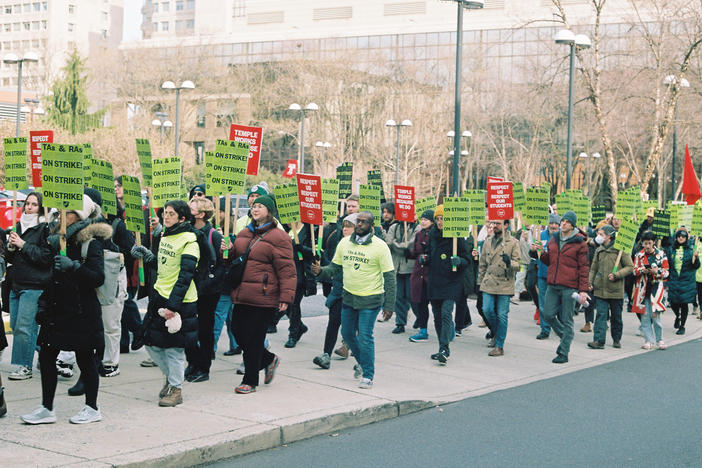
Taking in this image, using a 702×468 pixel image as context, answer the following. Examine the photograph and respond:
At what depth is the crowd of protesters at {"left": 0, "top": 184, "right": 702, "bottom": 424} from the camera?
680 cm

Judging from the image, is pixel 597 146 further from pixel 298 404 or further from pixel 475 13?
pixel 298 404

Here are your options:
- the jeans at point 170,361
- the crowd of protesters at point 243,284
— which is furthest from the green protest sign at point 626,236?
the jeans at point 170,361

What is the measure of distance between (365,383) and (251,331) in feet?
4.43

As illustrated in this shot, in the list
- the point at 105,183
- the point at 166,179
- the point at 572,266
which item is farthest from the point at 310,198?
the point at 572,266

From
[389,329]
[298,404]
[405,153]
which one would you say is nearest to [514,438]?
[298,404]

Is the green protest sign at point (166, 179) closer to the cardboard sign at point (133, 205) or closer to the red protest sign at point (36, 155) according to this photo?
the cardboard sign at point (133, 205)

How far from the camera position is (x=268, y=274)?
8.05 m

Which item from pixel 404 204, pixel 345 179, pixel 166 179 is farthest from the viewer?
pixel 345 179

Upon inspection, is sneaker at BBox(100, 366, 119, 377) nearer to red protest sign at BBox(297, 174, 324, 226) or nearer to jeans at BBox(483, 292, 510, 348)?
red protest sign at BBox(297, 174, 324, 226)

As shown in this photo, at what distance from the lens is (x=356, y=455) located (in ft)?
21.8

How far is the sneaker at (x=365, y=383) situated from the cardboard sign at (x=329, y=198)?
2821mm

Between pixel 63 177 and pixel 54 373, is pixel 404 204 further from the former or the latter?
pixel 54 373

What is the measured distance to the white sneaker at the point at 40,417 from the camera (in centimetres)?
664

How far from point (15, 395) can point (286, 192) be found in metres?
3.70
